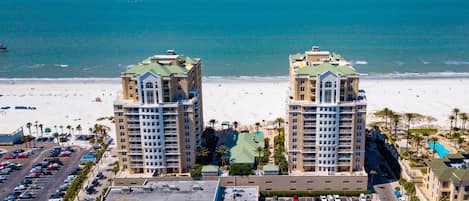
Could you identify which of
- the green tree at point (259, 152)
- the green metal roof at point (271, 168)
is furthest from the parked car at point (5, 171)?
the green metal roof at point (271, 168)

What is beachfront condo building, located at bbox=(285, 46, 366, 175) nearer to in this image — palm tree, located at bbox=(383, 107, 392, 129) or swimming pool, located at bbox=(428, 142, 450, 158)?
swimming pool, located at bbox=(428, 142, 450, 158)

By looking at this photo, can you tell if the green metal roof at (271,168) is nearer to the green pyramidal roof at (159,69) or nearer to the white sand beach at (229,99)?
the green pyramidal roof at (159,69)

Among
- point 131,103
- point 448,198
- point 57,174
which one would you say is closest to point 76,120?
point 57,174

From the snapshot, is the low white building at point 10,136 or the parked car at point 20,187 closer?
the parked car at point 20,187

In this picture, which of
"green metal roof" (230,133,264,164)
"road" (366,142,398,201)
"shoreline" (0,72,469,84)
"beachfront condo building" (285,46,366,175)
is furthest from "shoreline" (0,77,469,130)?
"beachfront condo building" (285,46,366,175)

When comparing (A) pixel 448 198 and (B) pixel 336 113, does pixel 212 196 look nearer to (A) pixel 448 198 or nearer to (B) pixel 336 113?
(B) pixel 336 113
